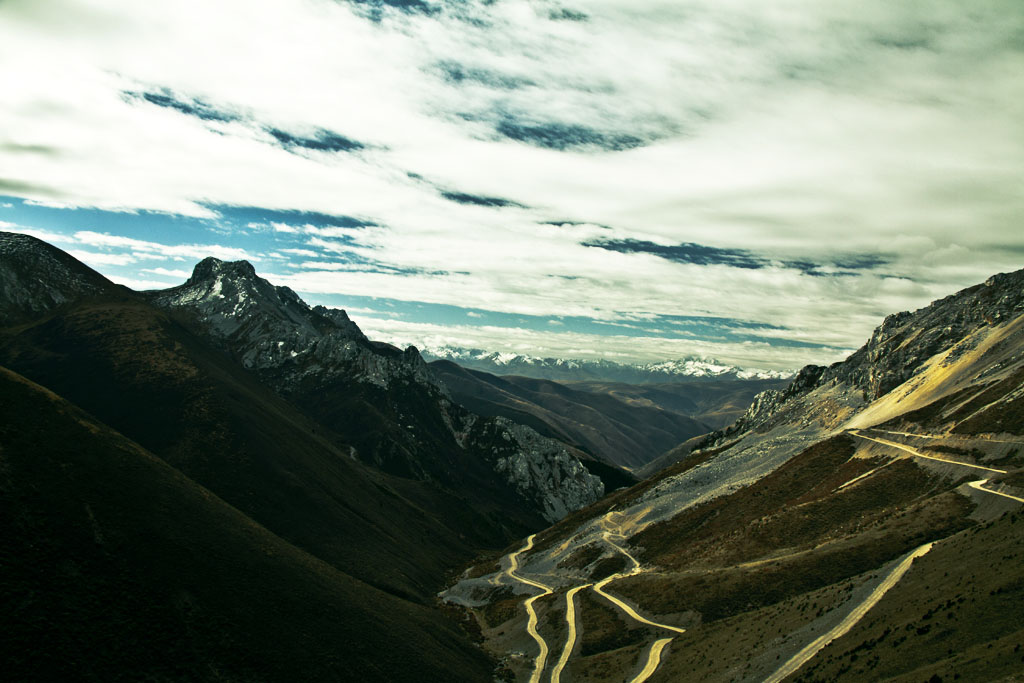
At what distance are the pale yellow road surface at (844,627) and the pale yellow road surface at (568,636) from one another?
99.3 feet

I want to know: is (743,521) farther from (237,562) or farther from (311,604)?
Result: (237,562)

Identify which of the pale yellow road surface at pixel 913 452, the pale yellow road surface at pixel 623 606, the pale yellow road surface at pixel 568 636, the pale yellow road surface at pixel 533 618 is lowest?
the pale yellow road surface at pixel 533 618

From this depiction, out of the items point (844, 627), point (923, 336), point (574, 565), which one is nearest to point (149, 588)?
point (844, 627)

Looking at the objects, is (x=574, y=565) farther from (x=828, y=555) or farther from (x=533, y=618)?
(x=828, y=555)

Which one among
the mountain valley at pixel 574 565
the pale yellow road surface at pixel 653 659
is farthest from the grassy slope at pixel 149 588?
the pale yellow road surface at pixel 653 659

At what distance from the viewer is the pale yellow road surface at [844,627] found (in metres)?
47.0

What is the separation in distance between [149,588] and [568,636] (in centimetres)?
5326

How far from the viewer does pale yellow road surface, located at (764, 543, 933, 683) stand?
4700 cm

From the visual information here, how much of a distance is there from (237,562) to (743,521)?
79.8 m

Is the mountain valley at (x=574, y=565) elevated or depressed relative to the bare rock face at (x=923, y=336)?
depressed

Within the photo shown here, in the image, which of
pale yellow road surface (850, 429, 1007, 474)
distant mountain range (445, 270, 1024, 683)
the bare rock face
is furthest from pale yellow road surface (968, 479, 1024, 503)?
the bare rock face

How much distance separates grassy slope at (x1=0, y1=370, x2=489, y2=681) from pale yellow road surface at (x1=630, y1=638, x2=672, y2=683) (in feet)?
74.3

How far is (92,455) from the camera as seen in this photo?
72.8 m

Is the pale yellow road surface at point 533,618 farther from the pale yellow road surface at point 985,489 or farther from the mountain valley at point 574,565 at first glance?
the pale yellow road surface at point 985,489
